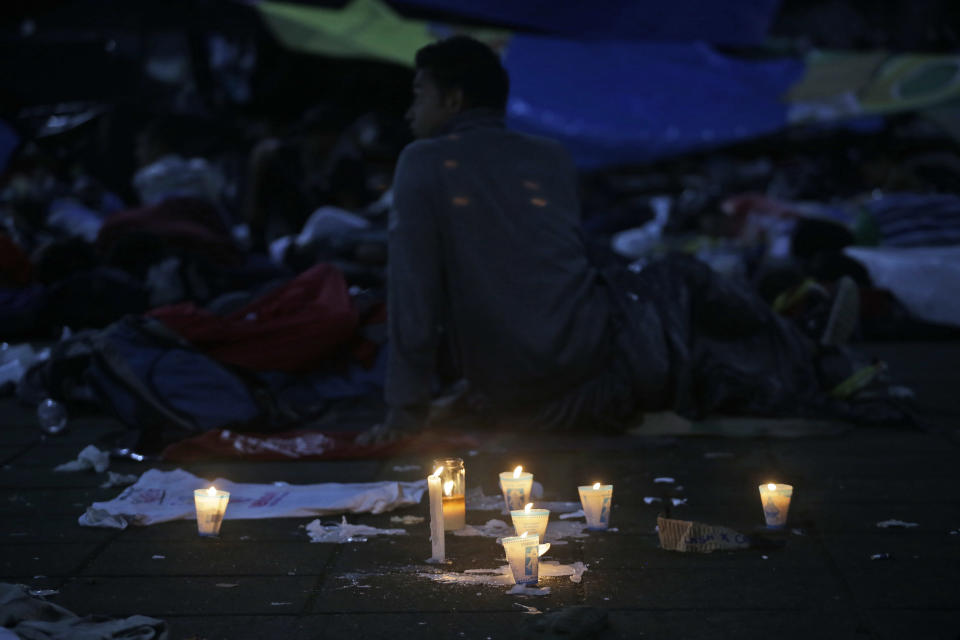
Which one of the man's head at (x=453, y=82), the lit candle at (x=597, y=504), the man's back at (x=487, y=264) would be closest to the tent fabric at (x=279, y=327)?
the man's back at (x=487, y=264)

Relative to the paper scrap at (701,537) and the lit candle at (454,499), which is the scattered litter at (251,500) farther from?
the paper scrap at (701,537)

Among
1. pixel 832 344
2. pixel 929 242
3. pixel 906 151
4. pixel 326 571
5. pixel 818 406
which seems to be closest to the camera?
pixel 326 571

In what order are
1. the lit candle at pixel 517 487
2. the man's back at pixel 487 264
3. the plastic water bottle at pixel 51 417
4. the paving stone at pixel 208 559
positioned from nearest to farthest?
1. the paving stone at pixel 208 559
2. the lit candle at pixel 517 487
3. the man's back at pixel 487 264
4. the plastic water bottle at pixel 51 417

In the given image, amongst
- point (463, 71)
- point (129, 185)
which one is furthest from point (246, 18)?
point (463, 71)

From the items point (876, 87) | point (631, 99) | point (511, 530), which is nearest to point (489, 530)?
point (511, 530)

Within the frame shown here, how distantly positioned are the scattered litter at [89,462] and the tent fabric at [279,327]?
1.16 m

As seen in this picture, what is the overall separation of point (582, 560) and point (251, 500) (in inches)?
51.1

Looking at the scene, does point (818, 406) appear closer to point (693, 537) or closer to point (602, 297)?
point (602, 297)

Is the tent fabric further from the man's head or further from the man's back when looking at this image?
the man's head

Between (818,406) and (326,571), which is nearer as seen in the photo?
(326,571)

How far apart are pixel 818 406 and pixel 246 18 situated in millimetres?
9580

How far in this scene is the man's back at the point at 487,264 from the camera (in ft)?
15.1

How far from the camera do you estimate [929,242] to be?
894 cm

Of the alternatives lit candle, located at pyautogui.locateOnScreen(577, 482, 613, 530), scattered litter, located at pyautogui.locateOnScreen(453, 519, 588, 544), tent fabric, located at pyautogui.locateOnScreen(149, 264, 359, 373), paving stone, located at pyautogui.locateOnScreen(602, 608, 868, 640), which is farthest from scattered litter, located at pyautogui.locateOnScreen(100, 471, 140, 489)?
paving stone, located at pyautogui.locateOnScreen(602, 608, 868, 640)
